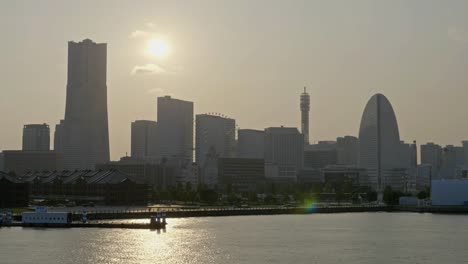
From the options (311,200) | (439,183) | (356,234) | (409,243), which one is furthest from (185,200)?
(409,243)

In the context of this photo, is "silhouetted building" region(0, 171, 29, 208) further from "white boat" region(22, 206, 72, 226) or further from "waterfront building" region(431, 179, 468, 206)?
"waterfront building" region(431, 179, 468, 206)

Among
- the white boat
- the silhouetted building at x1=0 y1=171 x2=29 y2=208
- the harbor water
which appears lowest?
the harbor water

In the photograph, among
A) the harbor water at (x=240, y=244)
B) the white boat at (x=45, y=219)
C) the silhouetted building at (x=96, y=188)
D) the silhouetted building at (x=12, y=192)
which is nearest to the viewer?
the harbor water at (x=240, y=244)

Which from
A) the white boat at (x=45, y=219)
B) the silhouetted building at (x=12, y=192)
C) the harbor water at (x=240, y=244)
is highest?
the silhouetted building at (x=12, y=192)

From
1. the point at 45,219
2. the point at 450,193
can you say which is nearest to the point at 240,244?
the point at 45,219

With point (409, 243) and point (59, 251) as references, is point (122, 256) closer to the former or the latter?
point (59, 251)

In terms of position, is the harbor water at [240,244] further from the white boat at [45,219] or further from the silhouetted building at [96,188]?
the silhouetted building at [96,188]

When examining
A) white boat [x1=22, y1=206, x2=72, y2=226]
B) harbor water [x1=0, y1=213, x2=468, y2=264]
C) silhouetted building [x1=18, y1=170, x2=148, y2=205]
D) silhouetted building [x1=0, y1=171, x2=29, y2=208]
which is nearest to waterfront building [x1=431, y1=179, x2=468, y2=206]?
harbor water [x1=0, y1=213, x2=468, y2=264]

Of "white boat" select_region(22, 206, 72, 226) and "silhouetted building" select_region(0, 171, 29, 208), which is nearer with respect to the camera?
"white boat" select_region(22, 206, 72, 226)

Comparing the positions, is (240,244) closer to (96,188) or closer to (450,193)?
(96,188)

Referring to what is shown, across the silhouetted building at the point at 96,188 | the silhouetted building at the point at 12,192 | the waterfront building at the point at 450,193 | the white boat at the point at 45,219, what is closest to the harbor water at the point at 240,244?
the white boat at the point at 45,219

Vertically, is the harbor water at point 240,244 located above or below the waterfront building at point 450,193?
below

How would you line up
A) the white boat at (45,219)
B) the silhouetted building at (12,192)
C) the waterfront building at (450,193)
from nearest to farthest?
the white boat at (45,219) < the silhouetted building at (12,192) < the waterfront building at (450,193)

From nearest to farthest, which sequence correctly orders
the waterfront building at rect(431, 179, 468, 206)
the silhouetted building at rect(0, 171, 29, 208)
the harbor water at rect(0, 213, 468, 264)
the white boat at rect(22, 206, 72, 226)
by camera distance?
the harbor water at rect(0, 213, 468, 264)
the white boat at rect(22, 206, 72, 226)
the silhouetted building at rect(0, 171, 29, 208)
the waterfront building at rect(431, 179, 468, 206)
